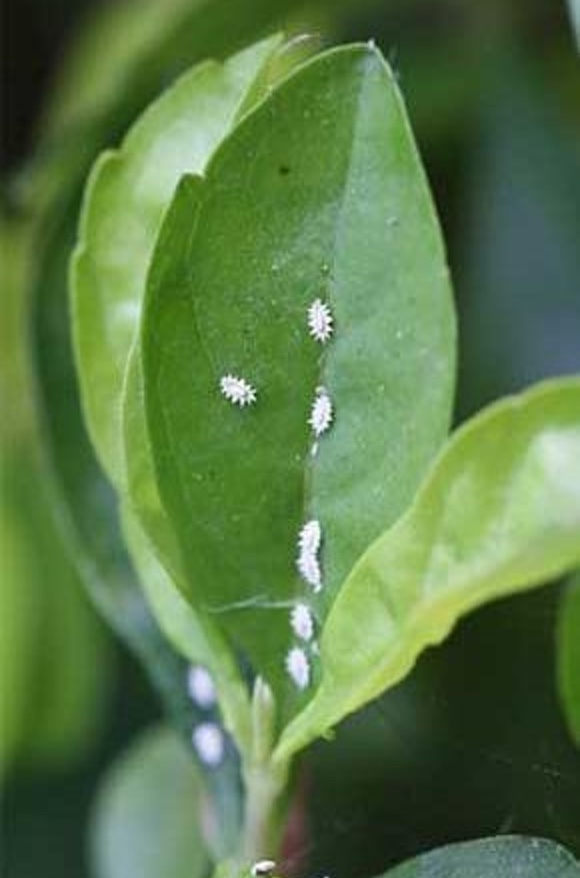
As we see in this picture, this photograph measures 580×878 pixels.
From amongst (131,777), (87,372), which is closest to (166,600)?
(87,372)

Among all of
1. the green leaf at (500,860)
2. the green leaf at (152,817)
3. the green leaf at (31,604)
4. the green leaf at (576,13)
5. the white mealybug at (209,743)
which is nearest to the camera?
the green leaf at (500,860)

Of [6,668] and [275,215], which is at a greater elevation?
[275,215]

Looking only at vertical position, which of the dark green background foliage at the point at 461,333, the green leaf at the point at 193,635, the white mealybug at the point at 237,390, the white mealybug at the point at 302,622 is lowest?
the dark green background foliage at the point at 461,333

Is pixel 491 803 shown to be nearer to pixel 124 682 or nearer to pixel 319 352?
pixel 319 352

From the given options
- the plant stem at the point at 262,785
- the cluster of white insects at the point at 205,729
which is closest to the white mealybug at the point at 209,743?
the cluster of white insects at the point at 205,729

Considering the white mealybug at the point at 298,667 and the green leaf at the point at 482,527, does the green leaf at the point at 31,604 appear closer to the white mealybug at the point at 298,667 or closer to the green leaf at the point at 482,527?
the white mealybug at the point at 298,667

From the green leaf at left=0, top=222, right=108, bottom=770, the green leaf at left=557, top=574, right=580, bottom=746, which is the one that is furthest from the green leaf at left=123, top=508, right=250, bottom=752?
the green leaf at left=0, top=222, right=108, bottom=770

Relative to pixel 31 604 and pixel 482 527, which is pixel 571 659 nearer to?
pixel 482 527
